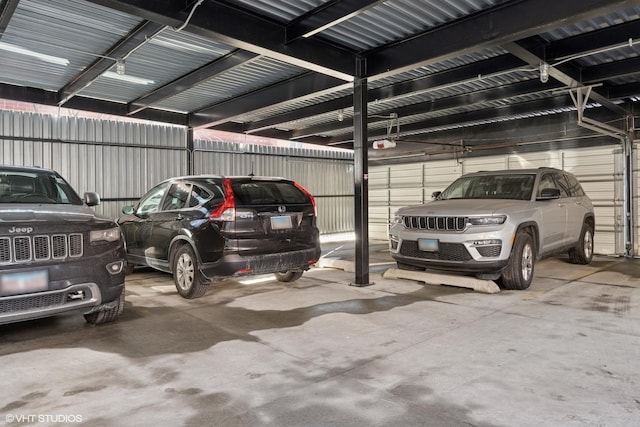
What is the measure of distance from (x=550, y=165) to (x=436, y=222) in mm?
6104

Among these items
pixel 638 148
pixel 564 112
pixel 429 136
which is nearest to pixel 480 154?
pixel 429 136

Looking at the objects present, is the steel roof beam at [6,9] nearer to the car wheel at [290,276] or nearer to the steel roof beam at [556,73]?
the car wheel at [290,276]

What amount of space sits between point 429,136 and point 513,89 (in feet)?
14.8

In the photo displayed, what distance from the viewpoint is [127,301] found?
590cm

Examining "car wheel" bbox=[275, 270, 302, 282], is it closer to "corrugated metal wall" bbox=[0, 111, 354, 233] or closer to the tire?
the tire

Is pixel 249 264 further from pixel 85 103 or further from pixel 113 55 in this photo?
pixel 85 103

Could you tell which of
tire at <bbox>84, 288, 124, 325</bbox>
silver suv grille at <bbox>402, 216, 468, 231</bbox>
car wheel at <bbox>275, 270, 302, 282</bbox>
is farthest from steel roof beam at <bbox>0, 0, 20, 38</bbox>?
silver suv grille at <bbox>402, 216, 468, 231</bbox>

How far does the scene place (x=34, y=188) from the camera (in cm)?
488

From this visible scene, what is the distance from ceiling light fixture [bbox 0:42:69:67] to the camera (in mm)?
6002

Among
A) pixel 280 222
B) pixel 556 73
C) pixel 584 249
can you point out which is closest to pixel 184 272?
pixel 280 222

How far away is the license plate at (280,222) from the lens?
18.9 feet

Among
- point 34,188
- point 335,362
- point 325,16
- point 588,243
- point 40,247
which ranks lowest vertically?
point 335,362

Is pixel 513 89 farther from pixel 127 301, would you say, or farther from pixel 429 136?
pixel 127 301

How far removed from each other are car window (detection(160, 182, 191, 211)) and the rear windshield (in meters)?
0.90
